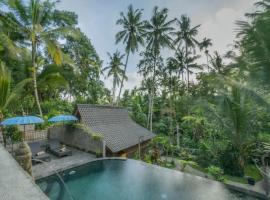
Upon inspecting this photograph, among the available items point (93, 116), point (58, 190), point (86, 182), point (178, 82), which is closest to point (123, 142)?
point (93, 116)

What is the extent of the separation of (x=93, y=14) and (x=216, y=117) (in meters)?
9.09

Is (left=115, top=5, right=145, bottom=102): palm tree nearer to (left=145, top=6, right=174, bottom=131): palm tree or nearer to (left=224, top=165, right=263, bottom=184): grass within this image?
(left=145, top=6, right=174, bottom=131): palm tree

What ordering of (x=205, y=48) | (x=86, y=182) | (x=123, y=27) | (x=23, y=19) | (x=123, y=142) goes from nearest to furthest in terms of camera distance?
(x=86, y=182), (x=123, y=142), (x=23, y=19), (x=123, y=27), (x=205, y=48)

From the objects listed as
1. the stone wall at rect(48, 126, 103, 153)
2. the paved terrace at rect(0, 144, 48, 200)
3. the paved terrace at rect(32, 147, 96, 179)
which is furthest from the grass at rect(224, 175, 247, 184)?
the paved terrace at rect(0, 144, 48, 200)

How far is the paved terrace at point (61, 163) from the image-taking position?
7.21 metres

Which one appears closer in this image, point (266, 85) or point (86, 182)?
point (266, 85)

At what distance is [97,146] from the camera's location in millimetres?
9594

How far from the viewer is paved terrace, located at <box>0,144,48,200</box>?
9.69ft

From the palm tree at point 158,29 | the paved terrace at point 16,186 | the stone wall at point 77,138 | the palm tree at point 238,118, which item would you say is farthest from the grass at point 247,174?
the palm tree at point 158,29

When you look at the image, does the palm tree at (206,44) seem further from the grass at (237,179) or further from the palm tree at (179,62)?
the grass at (237,179)

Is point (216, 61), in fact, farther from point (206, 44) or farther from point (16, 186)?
point (16, 186)

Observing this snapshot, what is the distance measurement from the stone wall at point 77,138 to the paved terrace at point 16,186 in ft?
17.4

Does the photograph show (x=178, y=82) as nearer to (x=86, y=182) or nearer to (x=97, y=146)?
(x=97, y=146)

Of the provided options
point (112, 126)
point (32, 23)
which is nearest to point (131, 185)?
point (112, 126)
